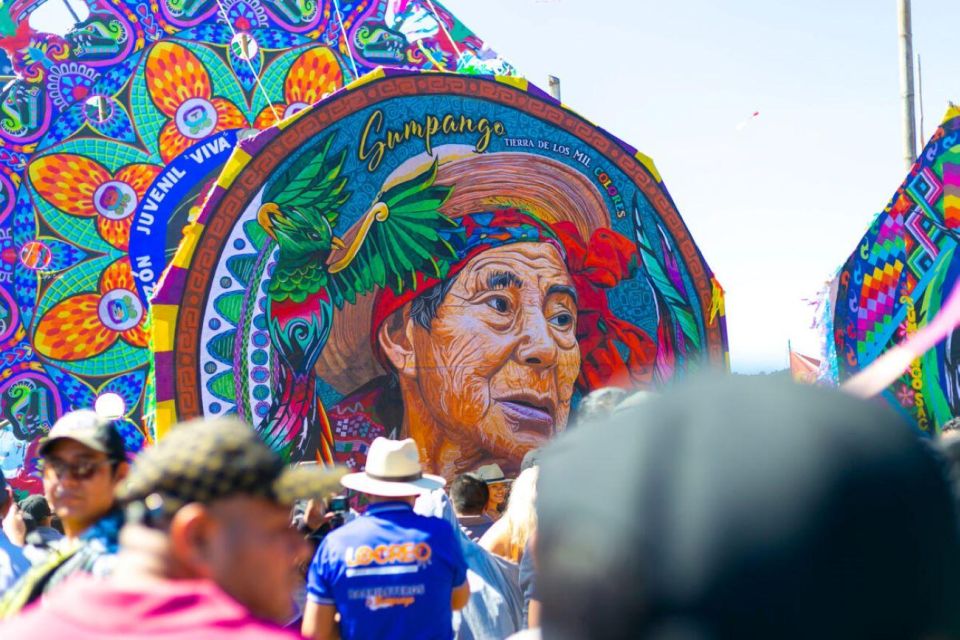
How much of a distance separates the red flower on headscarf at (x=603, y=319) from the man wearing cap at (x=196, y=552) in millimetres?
7239

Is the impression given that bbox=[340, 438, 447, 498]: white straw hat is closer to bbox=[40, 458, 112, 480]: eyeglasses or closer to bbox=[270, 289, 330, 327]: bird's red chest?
bbox=[40, 458, 112, 480]: eyeglasses

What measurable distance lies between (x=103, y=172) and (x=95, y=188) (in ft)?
0.52

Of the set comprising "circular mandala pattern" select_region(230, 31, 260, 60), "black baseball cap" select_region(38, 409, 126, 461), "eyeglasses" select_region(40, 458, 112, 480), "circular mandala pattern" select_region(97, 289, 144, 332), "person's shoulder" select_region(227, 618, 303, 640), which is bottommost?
"person's shoulder" select_region(227, 618, 303, 640)

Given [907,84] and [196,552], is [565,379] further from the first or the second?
[196,552]

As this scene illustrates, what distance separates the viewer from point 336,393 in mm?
7645

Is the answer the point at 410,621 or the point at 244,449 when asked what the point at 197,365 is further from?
the point at 244,449

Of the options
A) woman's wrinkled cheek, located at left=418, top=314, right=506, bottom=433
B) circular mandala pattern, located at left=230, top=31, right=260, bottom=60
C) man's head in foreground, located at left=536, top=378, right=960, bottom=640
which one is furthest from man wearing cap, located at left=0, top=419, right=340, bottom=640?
circular mandala pattern, located at left=230, top=31, right=260, bottom=60

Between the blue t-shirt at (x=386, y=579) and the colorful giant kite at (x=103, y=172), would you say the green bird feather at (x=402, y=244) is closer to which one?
the colorful giant kite at (x=103, y=172)

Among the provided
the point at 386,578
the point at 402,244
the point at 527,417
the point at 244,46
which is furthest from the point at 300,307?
the point at 386,578

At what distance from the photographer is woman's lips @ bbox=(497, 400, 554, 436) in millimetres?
8289

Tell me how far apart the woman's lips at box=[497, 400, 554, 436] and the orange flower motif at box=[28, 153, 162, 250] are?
3764mm

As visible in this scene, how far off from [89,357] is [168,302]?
2.31 metres

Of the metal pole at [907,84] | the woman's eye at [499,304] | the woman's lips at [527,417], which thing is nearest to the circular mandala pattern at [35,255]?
the woman's eye at [499,304]

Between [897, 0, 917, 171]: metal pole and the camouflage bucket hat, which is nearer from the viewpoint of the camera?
the camouflage bucket hat
